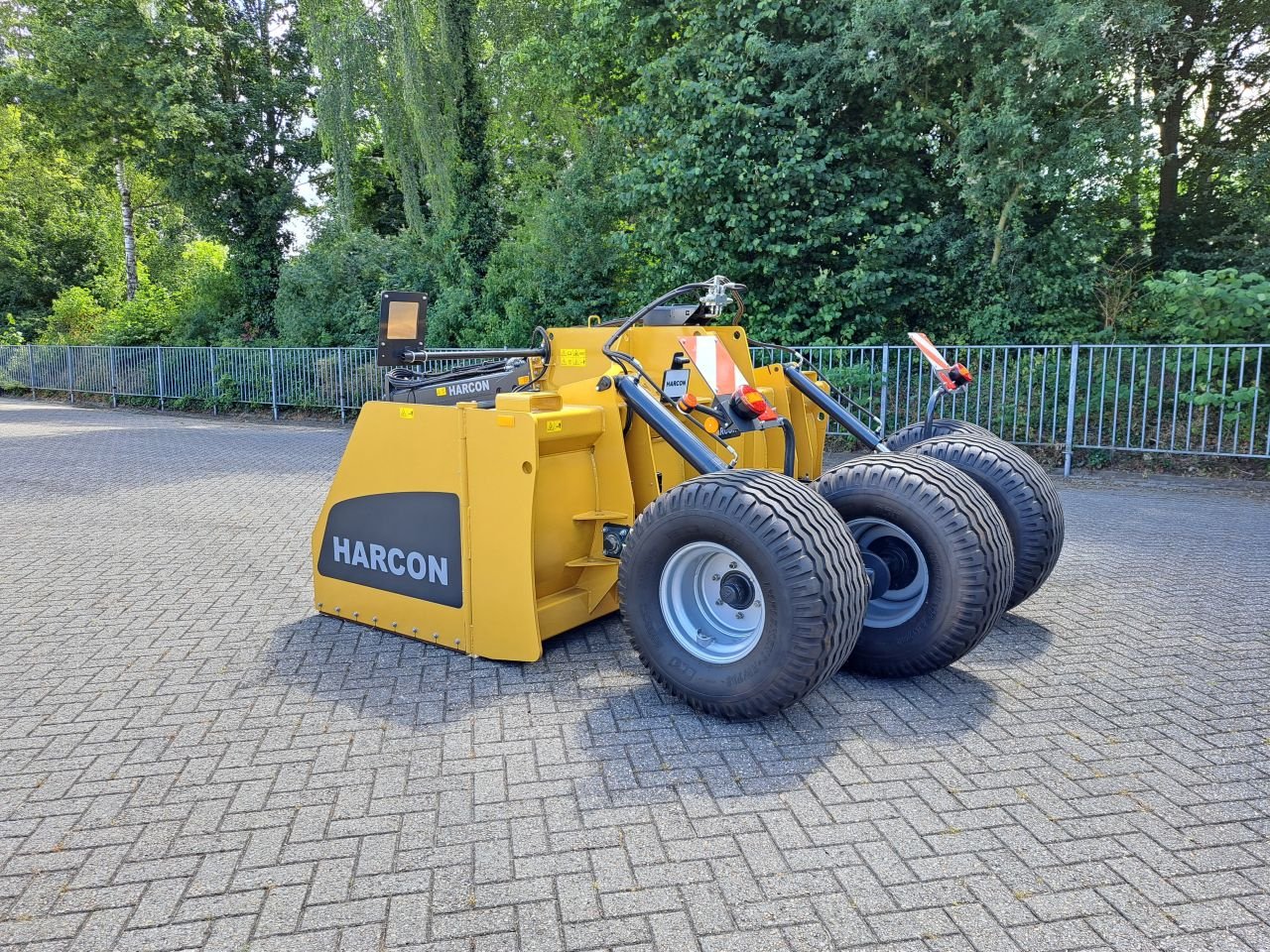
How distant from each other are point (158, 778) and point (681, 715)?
1.94 metres

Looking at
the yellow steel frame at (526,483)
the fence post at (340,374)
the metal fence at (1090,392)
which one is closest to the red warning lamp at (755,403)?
the yellow steel frame at (526,483)

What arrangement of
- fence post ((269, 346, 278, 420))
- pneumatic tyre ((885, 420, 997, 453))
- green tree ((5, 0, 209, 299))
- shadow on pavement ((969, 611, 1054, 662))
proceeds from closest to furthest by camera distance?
shadow on pavement ((969, 611, 1054, 662)) → pneumatic tyre ((885, 420, 997, 453)) → fence post ((269, 346, 278, 420)) → green tree ((5, 0, 209, 299))

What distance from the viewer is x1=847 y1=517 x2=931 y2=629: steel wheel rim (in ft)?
12.8

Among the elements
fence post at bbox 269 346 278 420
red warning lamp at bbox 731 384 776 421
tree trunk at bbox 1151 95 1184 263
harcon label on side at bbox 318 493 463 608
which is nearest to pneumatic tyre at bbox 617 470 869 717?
red warning lamp at bbox 731 384 776 421

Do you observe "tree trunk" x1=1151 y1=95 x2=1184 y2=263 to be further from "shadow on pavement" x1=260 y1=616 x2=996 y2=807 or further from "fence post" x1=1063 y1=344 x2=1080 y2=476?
"shadow on pavement" x1=260 y1=616 x2=996 y2=807

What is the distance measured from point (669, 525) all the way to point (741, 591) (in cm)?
39

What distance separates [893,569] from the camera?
4.01 metres

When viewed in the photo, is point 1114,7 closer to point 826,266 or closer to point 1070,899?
point 826,266

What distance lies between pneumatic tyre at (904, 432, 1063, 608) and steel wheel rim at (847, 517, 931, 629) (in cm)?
79

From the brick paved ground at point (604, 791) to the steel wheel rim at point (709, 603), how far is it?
0.32 m

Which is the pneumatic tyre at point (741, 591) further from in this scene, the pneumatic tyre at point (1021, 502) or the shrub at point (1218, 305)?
the shrub at point (1218, 305)

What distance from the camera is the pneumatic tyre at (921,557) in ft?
12.2

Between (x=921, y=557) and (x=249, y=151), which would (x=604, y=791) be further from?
(x=249, y=151)

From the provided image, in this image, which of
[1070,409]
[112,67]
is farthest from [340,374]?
[1070,409]
